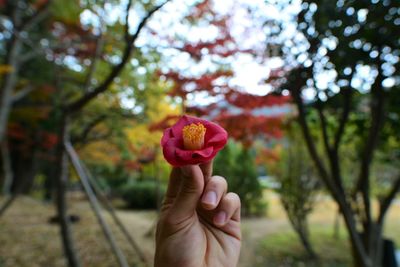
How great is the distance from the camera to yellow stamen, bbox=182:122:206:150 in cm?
69

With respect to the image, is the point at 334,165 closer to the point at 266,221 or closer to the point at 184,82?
the point at 184,82

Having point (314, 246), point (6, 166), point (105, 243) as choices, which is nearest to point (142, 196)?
point (6, 166)

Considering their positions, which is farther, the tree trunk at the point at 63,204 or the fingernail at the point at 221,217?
the tree trunk at the point at 63,204

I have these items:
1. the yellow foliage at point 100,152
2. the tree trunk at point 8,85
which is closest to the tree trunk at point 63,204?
the tree trunk at point 8,85

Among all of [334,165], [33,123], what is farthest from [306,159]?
[33,123]

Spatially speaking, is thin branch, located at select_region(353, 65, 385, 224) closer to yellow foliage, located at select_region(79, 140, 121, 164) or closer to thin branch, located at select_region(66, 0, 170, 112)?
thin branch, located at select_region(66, 0, 170, 112)

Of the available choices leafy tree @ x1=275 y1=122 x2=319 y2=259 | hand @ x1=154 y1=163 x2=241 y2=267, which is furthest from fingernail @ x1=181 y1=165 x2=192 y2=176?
leafy tree @ x1=275 y1=122 x2=319 y2=259

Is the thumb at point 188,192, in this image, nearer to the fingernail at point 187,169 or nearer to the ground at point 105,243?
the fingernail at point 187,169

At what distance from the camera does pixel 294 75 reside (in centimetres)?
296

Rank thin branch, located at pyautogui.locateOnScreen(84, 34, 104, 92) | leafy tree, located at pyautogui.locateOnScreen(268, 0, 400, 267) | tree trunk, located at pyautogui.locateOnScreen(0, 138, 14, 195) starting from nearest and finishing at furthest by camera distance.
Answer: leafy tree, located at pyautogui.locateOnScreen(268, 0, 400, 267)
thin branch, located at pyautogui.locateOnScreen(84, 34, 104, 92)
tree trunk, located at pyautogui.locateOnScreen(0, 138, 14, 195)

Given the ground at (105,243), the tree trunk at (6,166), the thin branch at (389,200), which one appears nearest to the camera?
the thin branch at (389,200)

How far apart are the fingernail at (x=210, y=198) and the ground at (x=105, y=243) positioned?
4.55m

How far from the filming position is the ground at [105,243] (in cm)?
495

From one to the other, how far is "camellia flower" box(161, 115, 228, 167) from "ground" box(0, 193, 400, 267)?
15.2 feet
